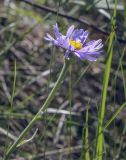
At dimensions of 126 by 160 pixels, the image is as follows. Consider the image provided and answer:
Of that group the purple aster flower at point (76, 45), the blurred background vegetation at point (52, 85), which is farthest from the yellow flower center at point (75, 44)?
the blurred background vegetation at point (52, 85)

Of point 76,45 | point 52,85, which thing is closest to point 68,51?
point 76,45

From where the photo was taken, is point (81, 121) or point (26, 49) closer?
point (81, 121)

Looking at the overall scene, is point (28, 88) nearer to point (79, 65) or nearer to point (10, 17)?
point (79, 65)

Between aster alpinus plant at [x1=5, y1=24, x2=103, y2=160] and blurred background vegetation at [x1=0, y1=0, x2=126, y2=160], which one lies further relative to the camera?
blurred background vegetation at [x1=0, y1=0, x2=126, y2=160]

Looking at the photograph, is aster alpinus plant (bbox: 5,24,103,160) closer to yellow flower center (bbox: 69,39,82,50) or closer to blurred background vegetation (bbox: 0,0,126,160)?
yellow flower center (bbox: 69,39,82,50)

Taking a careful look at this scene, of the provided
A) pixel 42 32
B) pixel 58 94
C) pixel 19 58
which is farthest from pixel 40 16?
pixel 58 94

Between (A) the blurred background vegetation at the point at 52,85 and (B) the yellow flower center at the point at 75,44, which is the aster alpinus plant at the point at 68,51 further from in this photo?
(A) the blurred background vegetation at the point at 52,85

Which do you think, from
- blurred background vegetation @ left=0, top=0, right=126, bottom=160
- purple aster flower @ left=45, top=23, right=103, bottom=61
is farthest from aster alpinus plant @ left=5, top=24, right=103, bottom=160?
blurred background vegetation @ left=0, top=0, right=126, bottom=160

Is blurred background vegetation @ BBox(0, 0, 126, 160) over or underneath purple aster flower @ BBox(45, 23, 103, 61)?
underneath
